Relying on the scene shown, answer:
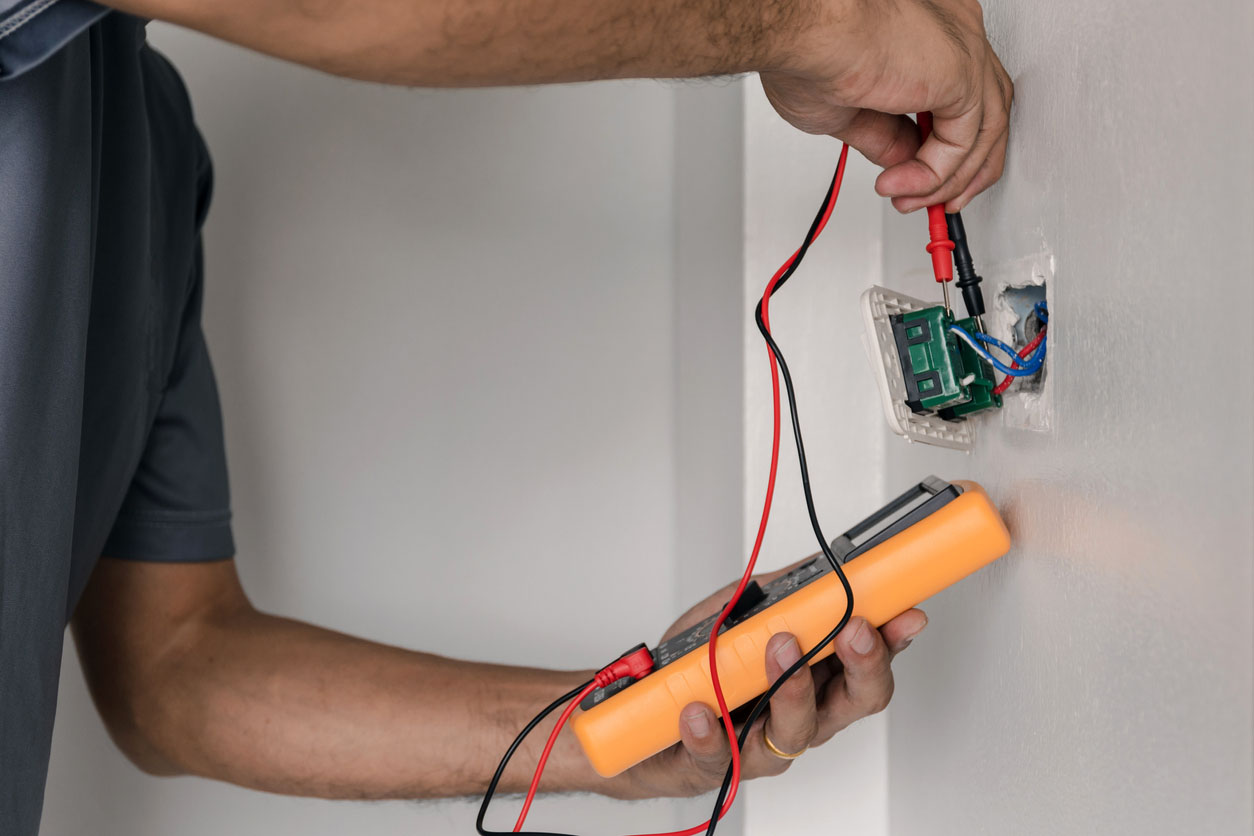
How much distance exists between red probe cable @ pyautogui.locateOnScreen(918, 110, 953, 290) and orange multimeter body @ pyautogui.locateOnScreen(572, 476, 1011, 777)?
132 millimetres

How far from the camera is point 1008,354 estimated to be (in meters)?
0.54

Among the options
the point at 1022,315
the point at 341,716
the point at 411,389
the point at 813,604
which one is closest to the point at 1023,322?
the point at 1022,315

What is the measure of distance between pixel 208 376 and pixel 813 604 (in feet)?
2.31

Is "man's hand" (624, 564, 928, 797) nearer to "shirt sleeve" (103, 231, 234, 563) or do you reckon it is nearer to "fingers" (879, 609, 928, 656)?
"fingers" (879, 609, 928, 656)

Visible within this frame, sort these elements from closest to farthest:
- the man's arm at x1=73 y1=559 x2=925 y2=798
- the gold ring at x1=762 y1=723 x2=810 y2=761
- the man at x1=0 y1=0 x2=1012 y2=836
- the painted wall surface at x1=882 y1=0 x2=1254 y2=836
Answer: the painted wall surface at x1=882 y1=0 x2=1254 y2=836 < the man at x1=0 y1=0 x2=1012 y2=836 < the gold ring at x1=762 y1=723 x2=810 y2=761 < the man's arm at x1=73 y1=559 x2=925 y2=798

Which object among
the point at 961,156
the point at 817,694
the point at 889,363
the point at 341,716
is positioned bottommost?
the point at 341,716

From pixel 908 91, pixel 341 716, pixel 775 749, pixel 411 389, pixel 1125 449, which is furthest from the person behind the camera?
pixel 411 389

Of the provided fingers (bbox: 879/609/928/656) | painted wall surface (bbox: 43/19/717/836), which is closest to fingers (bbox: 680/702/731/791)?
fingers (bbox: 879/609/928/656)

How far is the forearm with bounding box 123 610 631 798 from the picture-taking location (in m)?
→ 0.82

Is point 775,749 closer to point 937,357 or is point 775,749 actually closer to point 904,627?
point 904,627

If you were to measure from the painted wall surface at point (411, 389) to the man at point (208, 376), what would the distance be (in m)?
0.32

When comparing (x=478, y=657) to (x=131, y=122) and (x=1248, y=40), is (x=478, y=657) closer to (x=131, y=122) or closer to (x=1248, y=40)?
(x=131, y=122)

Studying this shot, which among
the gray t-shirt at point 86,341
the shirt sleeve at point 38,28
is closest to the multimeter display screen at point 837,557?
the gray t-shirt at point 86,341

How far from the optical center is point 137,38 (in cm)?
77
